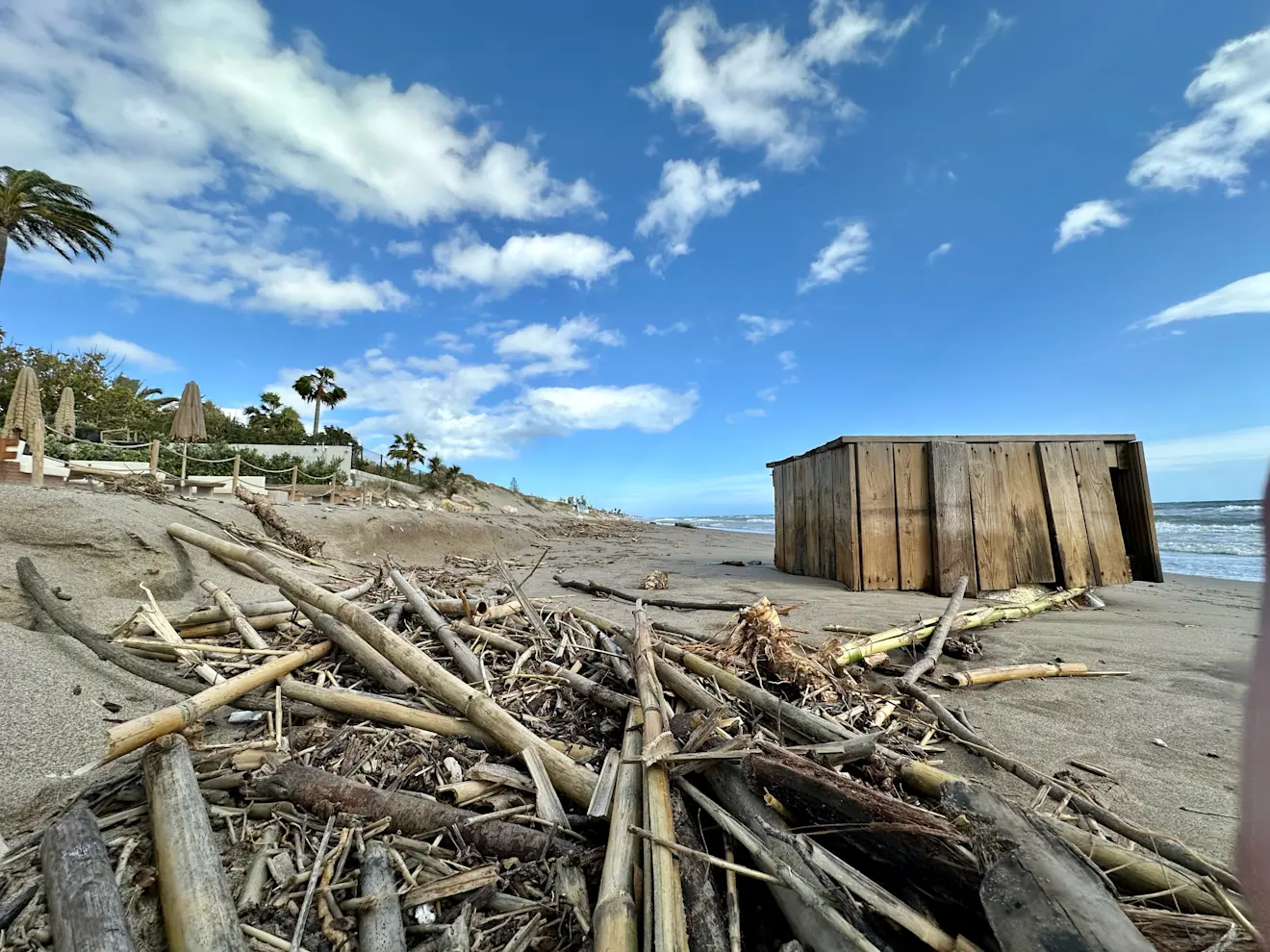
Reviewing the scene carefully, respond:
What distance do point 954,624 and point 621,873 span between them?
14.0ft

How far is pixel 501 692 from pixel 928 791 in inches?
88.3

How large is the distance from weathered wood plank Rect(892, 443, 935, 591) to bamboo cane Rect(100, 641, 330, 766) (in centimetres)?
674

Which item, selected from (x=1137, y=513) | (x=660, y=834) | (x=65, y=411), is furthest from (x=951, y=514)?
(x=65, y=411)

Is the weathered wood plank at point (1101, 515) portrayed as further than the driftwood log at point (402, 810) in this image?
Yes

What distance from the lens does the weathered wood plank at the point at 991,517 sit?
277 inches

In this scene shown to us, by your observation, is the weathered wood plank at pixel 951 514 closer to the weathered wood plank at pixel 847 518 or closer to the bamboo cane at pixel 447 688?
the weathered wood plank at pixel 847 518

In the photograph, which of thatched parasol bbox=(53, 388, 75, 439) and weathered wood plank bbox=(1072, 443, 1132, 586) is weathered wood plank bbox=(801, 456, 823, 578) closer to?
weathered wood plank bbox=(1072, 443, 1132, 586)

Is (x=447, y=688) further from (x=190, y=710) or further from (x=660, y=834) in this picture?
(x=660, y=834)

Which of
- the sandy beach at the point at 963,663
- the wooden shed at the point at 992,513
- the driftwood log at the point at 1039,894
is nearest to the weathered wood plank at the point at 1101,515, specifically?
the wooden shed at the point at 992,513

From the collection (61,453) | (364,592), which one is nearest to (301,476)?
(61,453)

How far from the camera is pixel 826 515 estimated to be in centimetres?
810

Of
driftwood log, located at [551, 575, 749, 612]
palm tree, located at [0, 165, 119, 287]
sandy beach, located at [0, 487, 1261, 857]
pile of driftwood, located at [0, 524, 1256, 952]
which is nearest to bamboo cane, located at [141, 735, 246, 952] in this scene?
pile of driftwood, located at [0, 524, 1256, 952]

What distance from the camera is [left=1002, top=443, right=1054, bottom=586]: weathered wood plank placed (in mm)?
7082

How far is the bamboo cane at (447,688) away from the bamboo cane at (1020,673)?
106 inches
